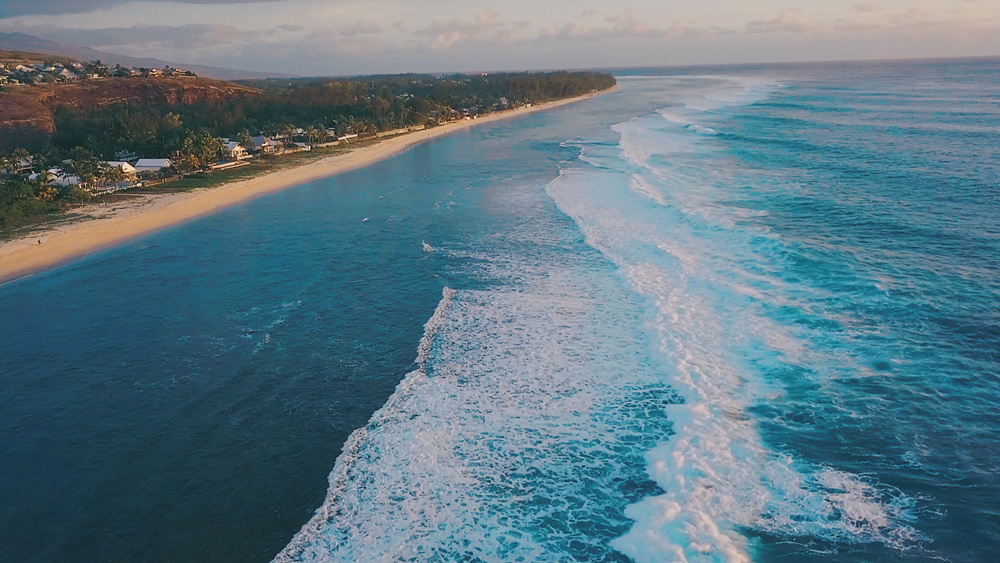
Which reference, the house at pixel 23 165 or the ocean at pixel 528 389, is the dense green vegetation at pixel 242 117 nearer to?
the house at pixel 23 165

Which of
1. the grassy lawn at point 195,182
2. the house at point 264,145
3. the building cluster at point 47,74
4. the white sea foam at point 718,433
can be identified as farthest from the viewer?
the building cluster at point 47,74

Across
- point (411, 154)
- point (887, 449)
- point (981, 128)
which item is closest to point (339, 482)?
point (887, 449)

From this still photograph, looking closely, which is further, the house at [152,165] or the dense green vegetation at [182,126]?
the house at [152,165]

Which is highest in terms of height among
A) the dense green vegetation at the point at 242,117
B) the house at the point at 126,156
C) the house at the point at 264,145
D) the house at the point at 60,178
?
the dense green vegetation at the point at 242,117

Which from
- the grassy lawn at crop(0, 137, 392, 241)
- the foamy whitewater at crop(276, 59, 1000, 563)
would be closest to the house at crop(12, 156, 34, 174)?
the grassy lawn at crop(0, 137, 392, 241)

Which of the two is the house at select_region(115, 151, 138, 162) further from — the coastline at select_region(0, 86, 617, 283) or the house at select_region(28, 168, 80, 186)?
the coastline at select_region(0, 86, 617, 283)

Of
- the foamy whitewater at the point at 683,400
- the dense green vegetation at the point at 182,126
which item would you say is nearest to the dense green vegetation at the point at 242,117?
the dense green vegetation at the point at 182,126

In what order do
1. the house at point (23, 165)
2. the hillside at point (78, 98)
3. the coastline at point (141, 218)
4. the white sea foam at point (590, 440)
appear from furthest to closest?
the hillside at point (78, 98) → the house at point (23, 165) → the coastline at point (141, 218) → the white sea foam at point (590, 440)
